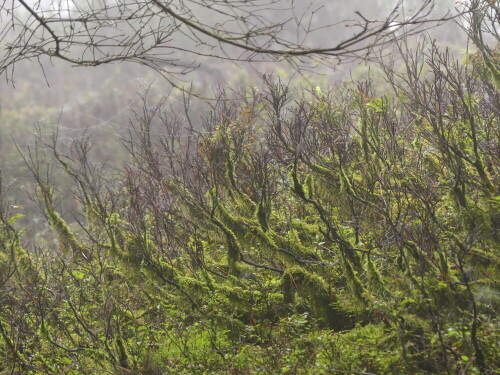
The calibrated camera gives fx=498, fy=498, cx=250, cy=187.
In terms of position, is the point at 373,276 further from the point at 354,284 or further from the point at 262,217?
the point at 262,217

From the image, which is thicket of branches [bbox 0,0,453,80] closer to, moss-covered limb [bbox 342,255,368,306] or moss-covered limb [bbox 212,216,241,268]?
moss-covered limb [bbox 342,255,368,306]

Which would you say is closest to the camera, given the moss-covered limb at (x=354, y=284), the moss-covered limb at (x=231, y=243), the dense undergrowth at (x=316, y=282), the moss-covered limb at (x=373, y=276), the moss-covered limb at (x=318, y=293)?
the dense undergrowth at (x=316, y=282)

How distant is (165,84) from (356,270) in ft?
73.6

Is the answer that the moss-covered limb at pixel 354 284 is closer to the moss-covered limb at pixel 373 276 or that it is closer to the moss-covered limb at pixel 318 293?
the moss-covered limb at pixel 373 276

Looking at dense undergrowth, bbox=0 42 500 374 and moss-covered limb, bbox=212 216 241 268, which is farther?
moss-covered limb, bbox=212 216 241 268

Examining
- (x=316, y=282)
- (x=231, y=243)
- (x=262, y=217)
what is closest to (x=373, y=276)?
(x=316, y=282)

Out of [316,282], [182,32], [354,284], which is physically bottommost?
[354,284]

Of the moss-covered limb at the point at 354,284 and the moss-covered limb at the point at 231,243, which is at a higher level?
the moss-covered limb at the point at 231,243

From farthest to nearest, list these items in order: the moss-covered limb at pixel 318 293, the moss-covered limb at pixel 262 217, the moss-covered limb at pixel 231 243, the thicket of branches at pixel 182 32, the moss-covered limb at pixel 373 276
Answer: the moss-covered limb at pixel 262 217 < the moss-covered limb at pixel 231 243 < the moss-covered limb at pixel 318 293 < the moss-covered limb at pixel 373 276 < the thicket of branches at pixel 182 32

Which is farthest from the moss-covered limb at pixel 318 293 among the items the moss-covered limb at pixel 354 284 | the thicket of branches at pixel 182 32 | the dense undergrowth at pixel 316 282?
the thicket of branches at pixel 182 32

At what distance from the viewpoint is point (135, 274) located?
6.17m

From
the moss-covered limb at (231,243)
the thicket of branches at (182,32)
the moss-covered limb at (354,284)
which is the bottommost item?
the moss-covered limb at (354,284)

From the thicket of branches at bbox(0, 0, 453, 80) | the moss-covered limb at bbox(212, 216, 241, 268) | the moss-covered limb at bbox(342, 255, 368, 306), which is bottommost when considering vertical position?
the moss-covered limb at bbox(342, 255, 368, 306)

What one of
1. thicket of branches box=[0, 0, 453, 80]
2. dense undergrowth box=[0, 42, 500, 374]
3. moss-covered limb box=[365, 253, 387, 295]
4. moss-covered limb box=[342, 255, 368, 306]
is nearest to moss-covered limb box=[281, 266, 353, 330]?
dense undergrowth box=[0, 42, 500, 374]
